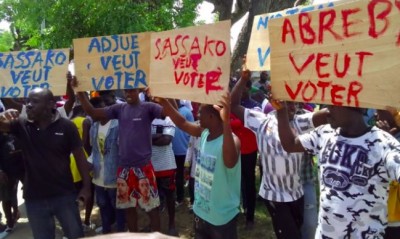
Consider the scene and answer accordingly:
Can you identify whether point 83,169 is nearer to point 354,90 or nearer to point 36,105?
point 36,105

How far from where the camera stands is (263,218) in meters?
5.77

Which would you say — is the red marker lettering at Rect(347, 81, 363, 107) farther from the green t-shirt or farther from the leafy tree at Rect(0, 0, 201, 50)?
the leafy tree at Rect(0, 0, 201, 50)

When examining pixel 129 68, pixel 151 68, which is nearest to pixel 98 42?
pixel 129 68

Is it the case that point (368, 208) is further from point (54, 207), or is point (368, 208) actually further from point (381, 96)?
point (54, 207)

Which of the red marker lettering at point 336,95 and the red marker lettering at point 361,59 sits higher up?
the red marker lettering at point 361,59

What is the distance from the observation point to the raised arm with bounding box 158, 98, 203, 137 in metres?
3.97

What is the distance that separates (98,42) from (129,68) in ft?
1.31

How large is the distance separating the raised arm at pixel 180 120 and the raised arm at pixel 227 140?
25.2 inches

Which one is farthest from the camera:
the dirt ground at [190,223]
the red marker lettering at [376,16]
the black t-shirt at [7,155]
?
the dirt ground at [190,223]

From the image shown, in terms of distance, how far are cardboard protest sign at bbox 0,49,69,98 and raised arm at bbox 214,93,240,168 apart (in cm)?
184

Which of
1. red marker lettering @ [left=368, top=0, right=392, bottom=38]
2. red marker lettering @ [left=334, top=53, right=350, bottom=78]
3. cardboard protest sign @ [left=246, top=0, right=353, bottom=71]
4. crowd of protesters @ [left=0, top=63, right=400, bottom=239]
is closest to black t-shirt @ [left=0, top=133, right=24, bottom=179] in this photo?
crowd of protesters @ [left=0, top=63, right=400, bottom=239]

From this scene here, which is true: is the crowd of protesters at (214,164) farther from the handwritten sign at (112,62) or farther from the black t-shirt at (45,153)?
the handwritten sign at (112,62)

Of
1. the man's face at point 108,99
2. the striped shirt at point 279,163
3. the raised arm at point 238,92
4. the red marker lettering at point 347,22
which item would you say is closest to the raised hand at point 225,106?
the raised arm at point 238,92

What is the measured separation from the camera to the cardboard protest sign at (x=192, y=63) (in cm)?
326
